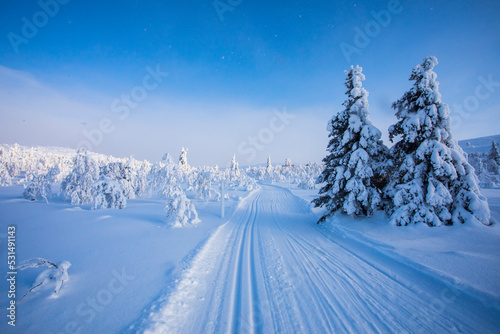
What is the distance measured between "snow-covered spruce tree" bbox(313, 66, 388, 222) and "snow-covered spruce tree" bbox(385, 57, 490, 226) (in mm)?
1172

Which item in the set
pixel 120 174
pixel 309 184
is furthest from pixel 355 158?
pixel 309 184

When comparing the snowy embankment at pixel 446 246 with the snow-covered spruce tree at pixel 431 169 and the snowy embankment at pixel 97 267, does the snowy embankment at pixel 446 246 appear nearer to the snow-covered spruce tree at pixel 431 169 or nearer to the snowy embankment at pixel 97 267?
the snow-covered spruce tree at pixel 431 169

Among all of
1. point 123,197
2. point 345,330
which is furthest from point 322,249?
point 123,197

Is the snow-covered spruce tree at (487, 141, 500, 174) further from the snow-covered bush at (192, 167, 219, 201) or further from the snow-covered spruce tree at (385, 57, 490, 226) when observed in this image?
the snow-covered bush at (192, 167, 219, 201)

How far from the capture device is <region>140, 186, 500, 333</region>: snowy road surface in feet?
10.5

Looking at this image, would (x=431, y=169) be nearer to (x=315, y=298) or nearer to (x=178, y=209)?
(x=315, y=298)

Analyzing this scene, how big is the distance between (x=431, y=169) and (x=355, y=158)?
3.02m

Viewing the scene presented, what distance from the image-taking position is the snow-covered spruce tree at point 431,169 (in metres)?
7.49

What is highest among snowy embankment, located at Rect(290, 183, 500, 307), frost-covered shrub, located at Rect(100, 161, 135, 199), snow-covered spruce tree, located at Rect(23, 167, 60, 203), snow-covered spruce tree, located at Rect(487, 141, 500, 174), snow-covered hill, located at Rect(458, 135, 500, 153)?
snow-covered hill, located at Rect(458, 135, 500, 153)

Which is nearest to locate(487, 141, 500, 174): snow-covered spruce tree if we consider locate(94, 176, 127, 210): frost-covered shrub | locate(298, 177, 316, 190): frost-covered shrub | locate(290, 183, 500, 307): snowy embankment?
locate(298, 177, 316, 190): frost-covered shrub

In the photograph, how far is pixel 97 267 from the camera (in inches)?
198

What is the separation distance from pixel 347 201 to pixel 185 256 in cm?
843

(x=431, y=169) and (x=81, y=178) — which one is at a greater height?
(x=431, y=169)

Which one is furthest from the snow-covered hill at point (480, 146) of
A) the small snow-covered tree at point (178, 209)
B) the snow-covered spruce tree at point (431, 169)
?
the small snow-covered tree at point (178, 209)
